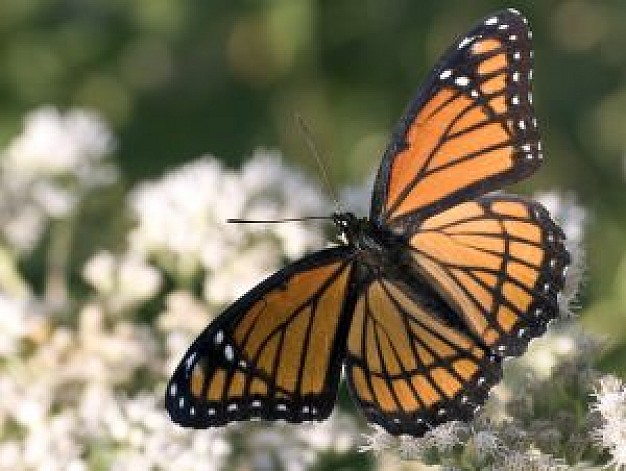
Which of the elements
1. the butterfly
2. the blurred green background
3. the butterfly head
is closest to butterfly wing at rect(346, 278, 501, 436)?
the butterfly

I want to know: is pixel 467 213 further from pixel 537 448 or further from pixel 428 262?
pixel 537 448

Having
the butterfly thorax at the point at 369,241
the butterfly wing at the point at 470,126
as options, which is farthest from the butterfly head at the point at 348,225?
the butterfly wing at the point at 470,126

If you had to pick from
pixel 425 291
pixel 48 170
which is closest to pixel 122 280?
pixel 48 170

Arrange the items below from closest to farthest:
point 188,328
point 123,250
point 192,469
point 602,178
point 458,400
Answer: point 458,400
point 192,469
point 188,328
point 123,250
point 602,178

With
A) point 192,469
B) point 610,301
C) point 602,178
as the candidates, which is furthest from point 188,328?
point 602,178

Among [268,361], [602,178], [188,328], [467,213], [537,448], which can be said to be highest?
[602,178]

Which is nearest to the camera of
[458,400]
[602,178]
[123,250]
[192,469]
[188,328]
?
[458,400]
